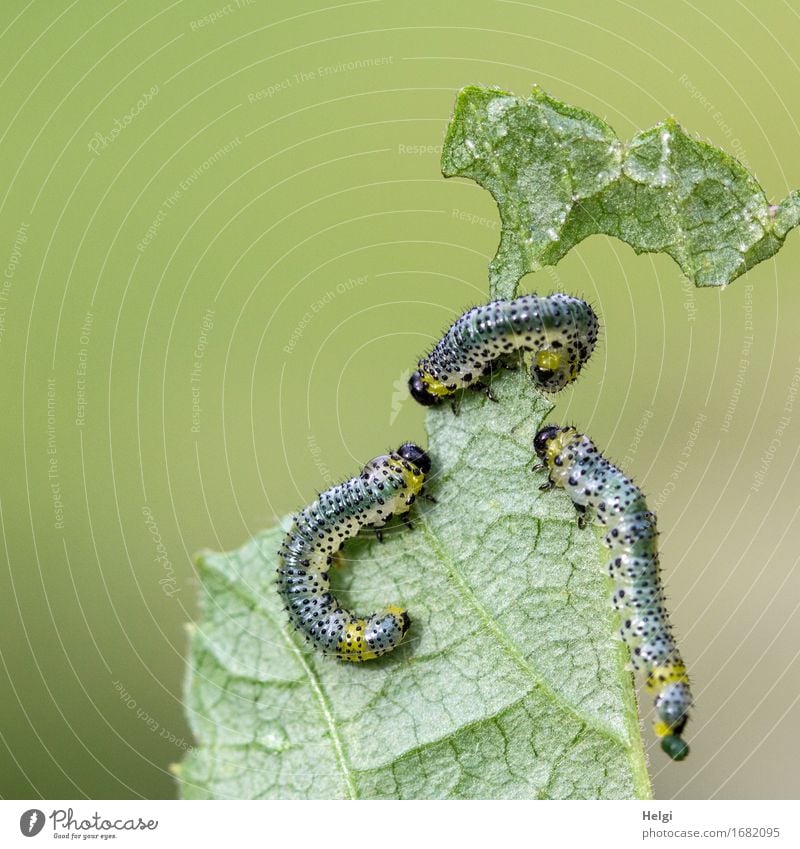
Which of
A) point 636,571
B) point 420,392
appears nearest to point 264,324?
point 420,392

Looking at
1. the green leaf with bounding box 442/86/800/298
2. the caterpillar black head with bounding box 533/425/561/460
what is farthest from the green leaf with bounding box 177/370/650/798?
the green leaf with bounding box 442/86/800/298

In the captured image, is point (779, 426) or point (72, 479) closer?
point (779, 426)

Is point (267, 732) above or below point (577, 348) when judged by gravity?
below
